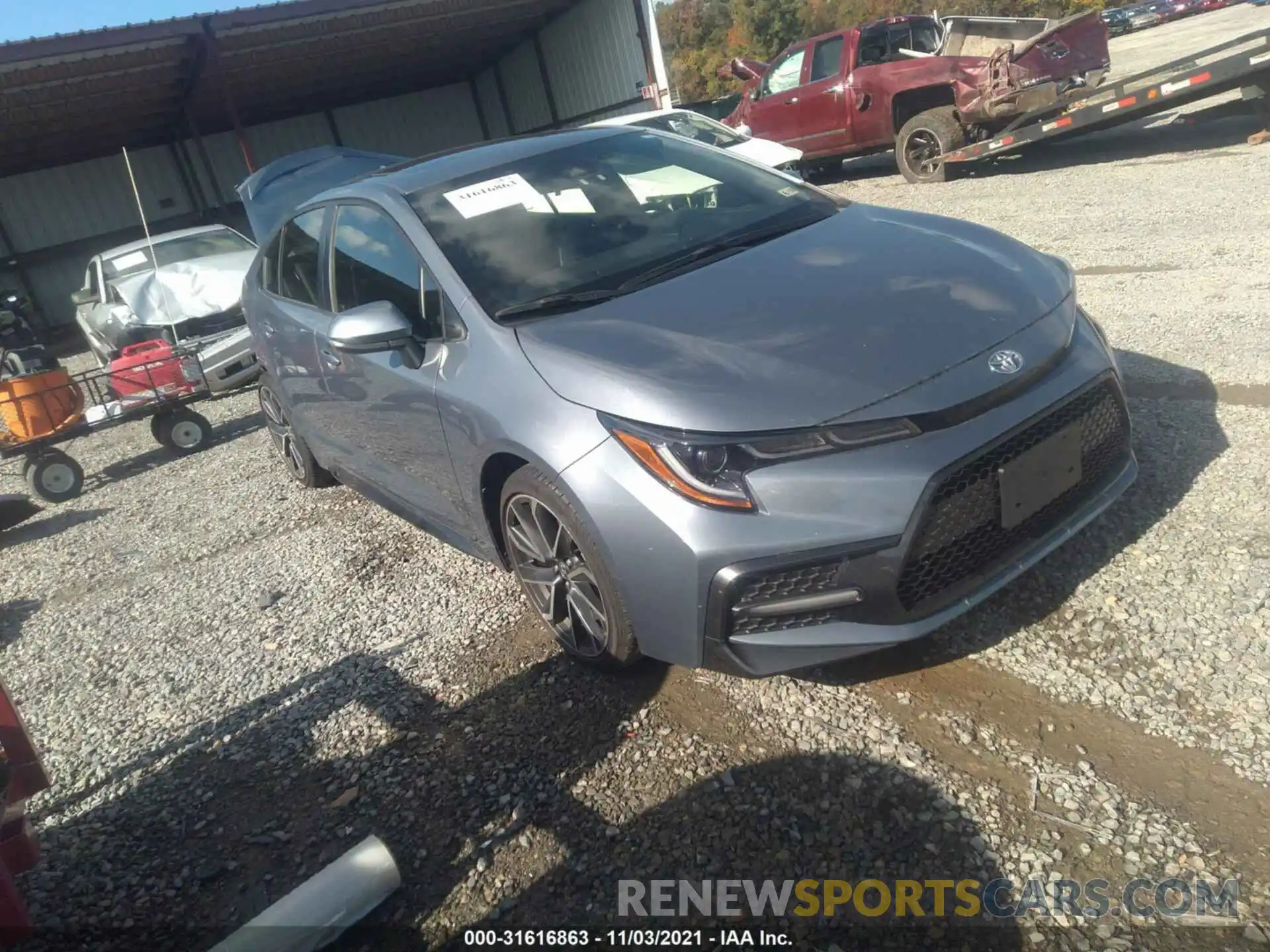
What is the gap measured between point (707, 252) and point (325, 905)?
2.28 metres

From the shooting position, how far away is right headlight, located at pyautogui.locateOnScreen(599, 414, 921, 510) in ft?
7.55

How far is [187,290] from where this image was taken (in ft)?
31.4

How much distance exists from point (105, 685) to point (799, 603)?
3.01m

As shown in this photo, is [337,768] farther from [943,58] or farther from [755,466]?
[943,58]

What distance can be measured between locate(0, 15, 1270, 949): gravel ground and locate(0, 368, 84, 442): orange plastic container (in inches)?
96.5

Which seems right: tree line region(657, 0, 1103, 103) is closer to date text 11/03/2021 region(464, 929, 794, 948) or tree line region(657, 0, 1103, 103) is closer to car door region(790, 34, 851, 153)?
car door region(790, 34, 851, 153)

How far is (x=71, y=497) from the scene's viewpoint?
671 cm

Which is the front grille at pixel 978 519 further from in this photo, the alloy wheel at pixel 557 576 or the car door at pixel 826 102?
the car door at pixel 826 102

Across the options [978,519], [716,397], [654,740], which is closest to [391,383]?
[716,397]

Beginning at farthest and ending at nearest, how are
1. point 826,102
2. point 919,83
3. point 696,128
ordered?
1. point 826,102
2. point 919,83
3. point 696,128

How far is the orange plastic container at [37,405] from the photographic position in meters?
6.30

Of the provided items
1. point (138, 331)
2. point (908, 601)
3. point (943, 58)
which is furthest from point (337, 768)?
point (943, 58)

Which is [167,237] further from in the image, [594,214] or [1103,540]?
[1103,540]

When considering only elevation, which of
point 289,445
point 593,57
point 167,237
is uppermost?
point 593,57
